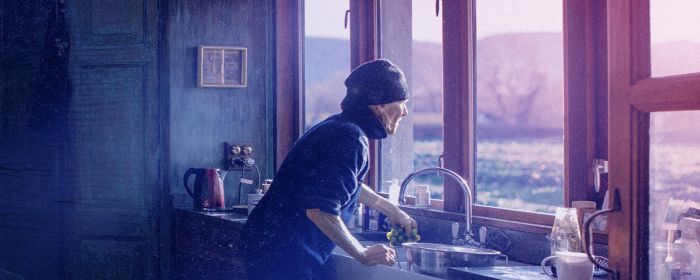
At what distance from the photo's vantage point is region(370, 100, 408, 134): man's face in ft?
8.65

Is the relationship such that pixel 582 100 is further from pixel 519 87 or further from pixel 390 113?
pixel 519 87

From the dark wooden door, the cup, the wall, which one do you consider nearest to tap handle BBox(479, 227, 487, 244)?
the cup

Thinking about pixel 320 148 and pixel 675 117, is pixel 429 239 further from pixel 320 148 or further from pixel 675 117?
pixel 675 117

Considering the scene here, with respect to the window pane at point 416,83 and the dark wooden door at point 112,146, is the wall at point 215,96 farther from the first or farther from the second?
the window pane at point 416,83

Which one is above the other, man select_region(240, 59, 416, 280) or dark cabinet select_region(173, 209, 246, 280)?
man select_region(240, 59, 416, 280)

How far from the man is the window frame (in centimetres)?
58

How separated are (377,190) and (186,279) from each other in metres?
1.32

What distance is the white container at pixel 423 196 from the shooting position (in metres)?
3.43

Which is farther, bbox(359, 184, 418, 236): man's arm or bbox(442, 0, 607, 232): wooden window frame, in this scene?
bbox(359, 184, 418, 236): man's arm

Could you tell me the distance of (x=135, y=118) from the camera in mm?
4625

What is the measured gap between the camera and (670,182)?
5.78 ft

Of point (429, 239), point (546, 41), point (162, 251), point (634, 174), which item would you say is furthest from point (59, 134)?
point (634, 174)

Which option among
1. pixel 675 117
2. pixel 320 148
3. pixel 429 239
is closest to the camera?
pixel 675 117

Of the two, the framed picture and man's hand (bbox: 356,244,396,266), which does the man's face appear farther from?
the framed picture
